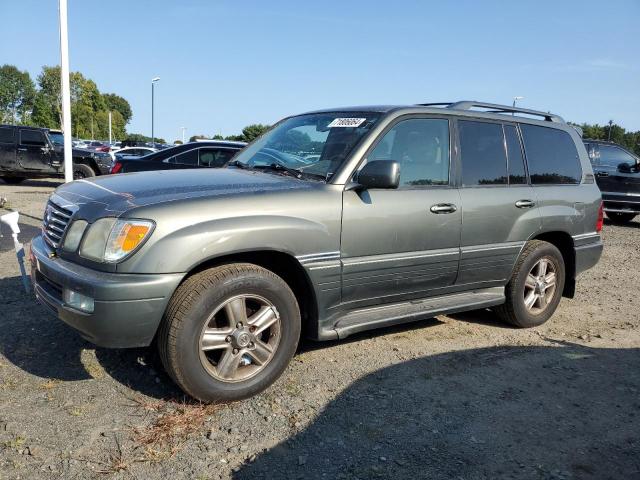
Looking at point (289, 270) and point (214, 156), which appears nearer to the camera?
point (289, 270)

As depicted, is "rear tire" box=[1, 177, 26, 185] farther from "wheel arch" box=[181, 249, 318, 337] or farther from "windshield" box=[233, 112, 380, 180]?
"wheel arch" box=[181, 249, 318, 337]

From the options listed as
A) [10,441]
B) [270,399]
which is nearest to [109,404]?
[10,441]

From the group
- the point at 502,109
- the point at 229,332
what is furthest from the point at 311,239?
the point at 502,109

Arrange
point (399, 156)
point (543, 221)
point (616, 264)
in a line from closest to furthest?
1. point (399, 156)
2. point (543, 221)
3. point (616, 264)

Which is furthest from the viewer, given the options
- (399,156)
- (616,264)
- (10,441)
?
(616,264)

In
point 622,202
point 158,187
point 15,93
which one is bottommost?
point 622,202

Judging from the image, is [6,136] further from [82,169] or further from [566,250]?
[566,250]

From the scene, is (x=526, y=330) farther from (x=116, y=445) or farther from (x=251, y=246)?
(x=116, y=445)

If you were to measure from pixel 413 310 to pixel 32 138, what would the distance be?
1512cm

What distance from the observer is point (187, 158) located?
10.5 metres

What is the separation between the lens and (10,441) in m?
2.77

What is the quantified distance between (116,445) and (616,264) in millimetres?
7800

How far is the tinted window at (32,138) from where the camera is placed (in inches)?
618

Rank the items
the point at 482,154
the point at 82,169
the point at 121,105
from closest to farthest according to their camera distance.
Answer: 1. the point at 482,154
2. the point at 82,169
3. the point at 121,105
